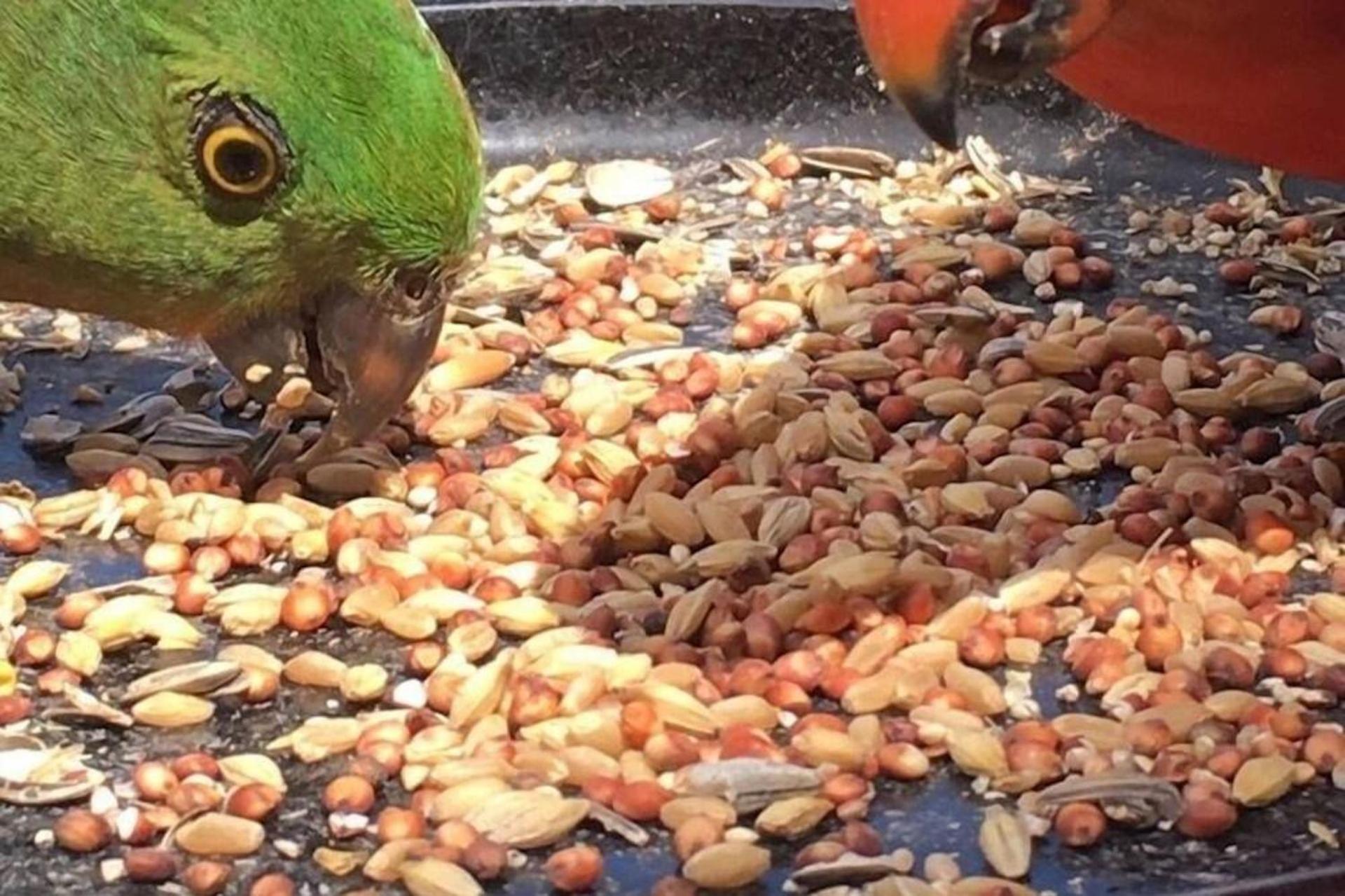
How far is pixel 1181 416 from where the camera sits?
6.15 feet

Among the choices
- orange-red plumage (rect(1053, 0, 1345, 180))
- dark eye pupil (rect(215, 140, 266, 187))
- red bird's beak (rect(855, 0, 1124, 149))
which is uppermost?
red bird's beak (rect(855, 0, 1124, 149))

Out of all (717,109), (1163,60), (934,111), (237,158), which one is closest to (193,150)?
(237,158)

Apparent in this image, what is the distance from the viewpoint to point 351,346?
5.62ft

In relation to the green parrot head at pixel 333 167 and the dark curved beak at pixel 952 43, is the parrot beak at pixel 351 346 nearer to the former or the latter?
the green parrot head at pixel 333 167

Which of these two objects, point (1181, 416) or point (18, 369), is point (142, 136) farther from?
point (1181, 416)

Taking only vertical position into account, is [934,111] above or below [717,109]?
above

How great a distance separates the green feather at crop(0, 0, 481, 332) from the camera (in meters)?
1.56

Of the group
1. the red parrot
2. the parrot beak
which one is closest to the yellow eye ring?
the parrot beak

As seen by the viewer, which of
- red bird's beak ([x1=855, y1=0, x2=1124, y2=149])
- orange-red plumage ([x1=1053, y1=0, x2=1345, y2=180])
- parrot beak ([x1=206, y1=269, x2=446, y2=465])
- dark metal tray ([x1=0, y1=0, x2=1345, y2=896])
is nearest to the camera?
red bird's beak ([x1=855, y1=0, x2=1124, y2=149])

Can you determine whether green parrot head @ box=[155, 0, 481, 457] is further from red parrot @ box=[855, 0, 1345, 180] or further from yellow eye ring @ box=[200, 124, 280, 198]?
red parrot @ box=[855, 0, 1345, 180]

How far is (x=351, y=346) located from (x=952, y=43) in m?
0.63

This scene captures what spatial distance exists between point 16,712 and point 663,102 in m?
1.18

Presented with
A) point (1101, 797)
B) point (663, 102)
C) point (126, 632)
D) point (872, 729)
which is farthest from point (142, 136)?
point (663, 102)

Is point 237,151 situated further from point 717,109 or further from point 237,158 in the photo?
point 717,109
